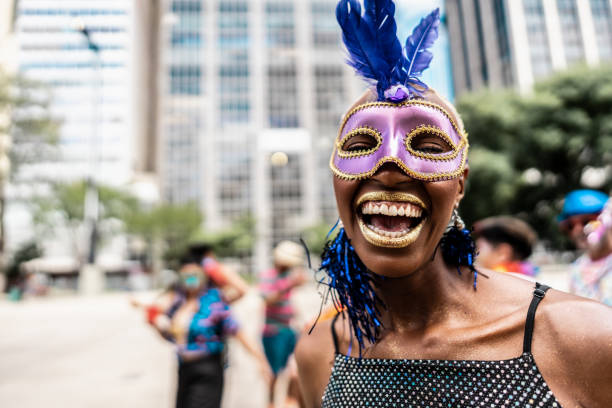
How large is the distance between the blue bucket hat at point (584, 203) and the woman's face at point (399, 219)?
2.09m

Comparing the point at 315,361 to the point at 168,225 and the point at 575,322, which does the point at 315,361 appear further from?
the point at 168,225

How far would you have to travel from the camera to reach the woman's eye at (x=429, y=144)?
1265 millimetres

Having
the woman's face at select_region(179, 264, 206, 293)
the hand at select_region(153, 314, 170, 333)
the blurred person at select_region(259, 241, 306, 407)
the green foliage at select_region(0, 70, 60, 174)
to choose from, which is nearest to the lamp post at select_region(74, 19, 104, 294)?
the green foliage at select_region(0, 70, 60, 174)

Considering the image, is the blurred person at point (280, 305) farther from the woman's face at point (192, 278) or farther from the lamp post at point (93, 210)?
the lamp post at point (93, 210)

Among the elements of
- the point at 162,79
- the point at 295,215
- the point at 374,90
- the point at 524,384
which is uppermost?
the point at 162,79

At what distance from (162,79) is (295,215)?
24.8 m

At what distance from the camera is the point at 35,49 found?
2714cm

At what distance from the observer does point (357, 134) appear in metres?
1.32

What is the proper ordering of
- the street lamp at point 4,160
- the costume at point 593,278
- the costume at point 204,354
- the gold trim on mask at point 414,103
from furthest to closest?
the street lamp at point 4,160 → the costume at point 204,354 → the costume at point 593,278 → the gold trim on mask at point 414,103

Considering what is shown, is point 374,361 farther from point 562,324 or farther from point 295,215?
point 295,215

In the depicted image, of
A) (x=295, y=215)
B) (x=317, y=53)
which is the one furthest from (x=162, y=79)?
(x=295, y=215)

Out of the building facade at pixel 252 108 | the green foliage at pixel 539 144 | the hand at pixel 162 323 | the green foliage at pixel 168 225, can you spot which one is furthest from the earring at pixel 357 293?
the building facade at pixel 252 108

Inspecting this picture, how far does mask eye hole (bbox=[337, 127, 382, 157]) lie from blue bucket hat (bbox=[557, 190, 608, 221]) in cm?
215

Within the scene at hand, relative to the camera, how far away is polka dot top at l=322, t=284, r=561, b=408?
1.07m
